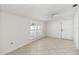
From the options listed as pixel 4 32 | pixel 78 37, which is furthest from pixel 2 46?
pixel 78 37

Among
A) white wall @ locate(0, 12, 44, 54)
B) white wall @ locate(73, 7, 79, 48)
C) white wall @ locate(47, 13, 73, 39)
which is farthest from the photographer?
white wall @ locate(0, 12, 44, 54)

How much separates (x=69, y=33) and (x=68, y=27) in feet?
0.64

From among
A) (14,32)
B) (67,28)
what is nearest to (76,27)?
(67,28)

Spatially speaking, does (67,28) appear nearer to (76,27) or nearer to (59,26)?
(59,26)

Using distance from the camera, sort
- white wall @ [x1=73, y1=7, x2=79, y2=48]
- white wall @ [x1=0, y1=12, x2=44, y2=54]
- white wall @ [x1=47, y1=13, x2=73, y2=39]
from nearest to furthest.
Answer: white wall @ [x1=47, y1=13, x2=73, y2=39] → white wall @ [x1=73, y1=7, x2=79, y2=48] → white wall @ [x1=0, y1=12, x2=44, y2=54]

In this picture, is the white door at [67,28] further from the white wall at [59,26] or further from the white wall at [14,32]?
the white wall at [14,32]

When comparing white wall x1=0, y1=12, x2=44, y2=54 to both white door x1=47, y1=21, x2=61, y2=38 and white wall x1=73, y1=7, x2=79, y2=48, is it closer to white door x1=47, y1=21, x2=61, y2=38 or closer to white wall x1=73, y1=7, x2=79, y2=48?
white door x1=47, y1=21, x2=61, y2=38

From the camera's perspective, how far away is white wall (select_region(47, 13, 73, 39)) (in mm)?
2352

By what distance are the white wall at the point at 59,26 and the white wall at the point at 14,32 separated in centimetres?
35

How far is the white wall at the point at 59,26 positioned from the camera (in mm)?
2352

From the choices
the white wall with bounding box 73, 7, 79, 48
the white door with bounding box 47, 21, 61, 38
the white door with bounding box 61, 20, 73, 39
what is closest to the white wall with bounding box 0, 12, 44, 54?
the white door with bounding box 47, 21, 61, 38

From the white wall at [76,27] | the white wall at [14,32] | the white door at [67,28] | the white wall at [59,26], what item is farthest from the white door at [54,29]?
the white wall at [76,27]

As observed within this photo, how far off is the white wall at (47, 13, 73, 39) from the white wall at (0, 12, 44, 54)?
1.15ft
